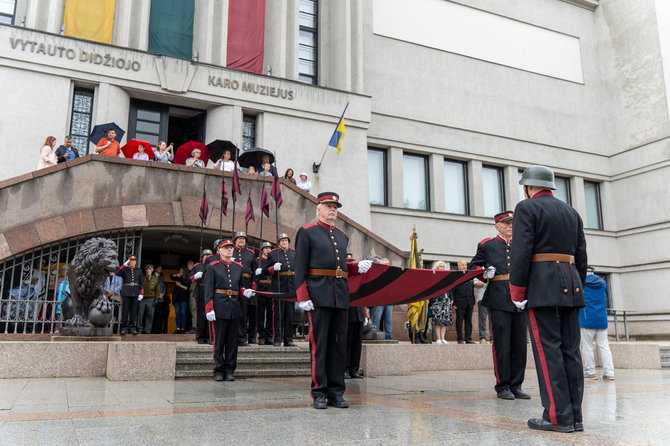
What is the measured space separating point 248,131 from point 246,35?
3.76 m

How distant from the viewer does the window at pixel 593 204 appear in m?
30.5

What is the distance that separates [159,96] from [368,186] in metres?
8.47

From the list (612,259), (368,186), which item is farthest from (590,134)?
(368,186)

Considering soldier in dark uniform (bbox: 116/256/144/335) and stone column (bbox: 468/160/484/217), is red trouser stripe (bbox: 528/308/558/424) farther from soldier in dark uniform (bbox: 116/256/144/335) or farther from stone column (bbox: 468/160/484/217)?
stone column (bbox: 468/160/484/217)

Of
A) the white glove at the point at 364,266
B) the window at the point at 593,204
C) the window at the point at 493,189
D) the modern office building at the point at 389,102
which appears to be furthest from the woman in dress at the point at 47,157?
the window at the point at 593,204

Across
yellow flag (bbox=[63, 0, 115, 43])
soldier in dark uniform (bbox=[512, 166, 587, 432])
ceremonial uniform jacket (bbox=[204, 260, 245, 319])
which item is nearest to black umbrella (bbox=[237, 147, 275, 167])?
yellow flag (bbox=[63, 0, 115, 43])

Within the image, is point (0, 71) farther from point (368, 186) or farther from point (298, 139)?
point (368, 186)

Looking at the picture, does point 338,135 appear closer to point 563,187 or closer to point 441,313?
point 441,313

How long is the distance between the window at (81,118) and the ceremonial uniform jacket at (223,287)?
11240 mm

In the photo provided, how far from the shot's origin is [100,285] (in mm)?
11242

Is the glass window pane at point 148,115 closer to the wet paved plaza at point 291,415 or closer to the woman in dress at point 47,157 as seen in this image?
the woman in dress at point 47,157

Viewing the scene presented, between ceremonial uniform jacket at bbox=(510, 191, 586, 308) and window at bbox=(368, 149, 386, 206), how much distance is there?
757 inches

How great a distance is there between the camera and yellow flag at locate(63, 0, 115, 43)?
1975 cm

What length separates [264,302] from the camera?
13.2 meters
